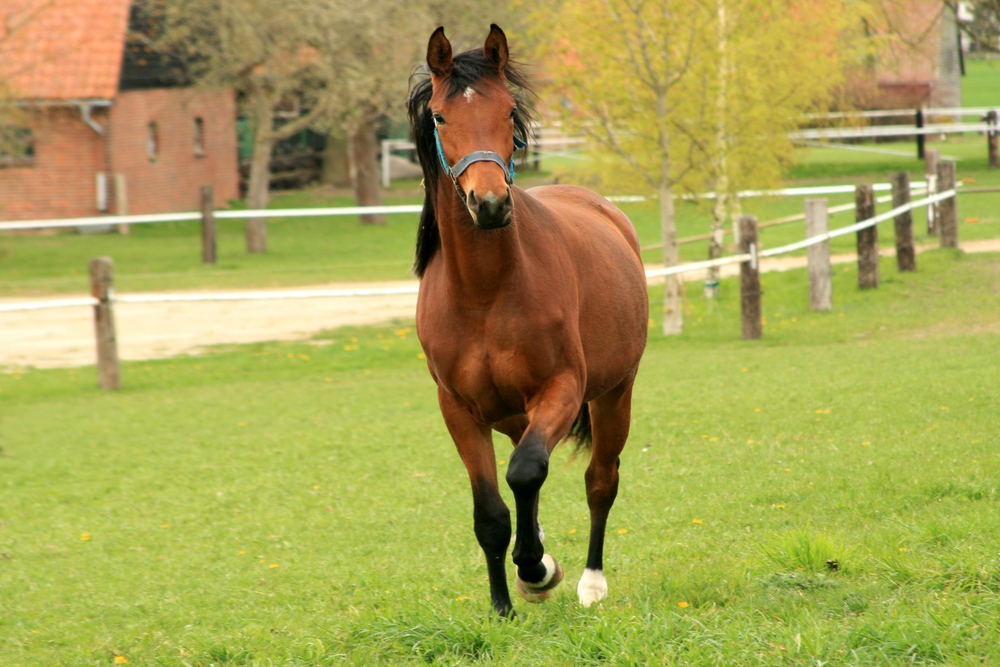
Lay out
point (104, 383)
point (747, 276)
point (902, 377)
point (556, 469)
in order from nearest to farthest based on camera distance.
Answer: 1. point (556, 469)
2. point (902, 377)
3. point (104, 383)
4. point (747, 276)

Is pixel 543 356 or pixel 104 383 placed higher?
pixel 543 356

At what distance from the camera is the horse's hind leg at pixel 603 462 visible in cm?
448

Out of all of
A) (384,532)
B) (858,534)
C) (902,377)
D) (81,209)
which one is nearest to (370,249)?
(81,209)

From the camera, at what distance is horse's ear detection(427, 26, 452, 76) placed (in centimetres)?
370

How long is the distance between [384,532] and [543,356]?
2.45 meters

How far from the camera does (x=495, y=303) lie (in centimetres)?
377

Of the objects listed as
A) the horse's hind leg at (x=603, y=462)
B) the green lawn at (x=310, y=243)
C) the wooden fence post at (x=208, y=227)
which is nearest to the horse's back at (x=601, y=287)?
the horse's hind leg at (x=603, y=462)

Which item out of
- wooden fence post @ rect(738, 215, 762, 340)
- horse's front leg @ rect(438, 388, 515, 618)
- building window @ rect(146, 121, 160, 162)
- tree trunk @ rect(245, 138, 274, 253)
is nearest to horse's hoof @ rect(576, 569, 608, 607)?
horse's front leg @ rect(438, 388, 515, 618)

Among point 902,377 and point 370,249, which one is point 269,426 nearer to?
point 902,377

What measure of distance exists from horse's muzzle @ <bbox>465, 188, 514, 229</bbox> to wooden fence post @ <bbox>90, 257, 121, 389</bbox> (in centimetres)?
845

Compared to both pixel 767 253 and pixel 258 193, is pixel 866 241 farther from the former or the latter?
pixel 258 193

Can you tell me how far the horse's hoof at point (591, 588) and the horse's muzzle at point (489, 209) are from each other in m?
1.72

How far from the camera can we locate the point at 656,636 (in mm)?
3330

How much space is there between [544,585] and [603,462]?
2.67 ft
